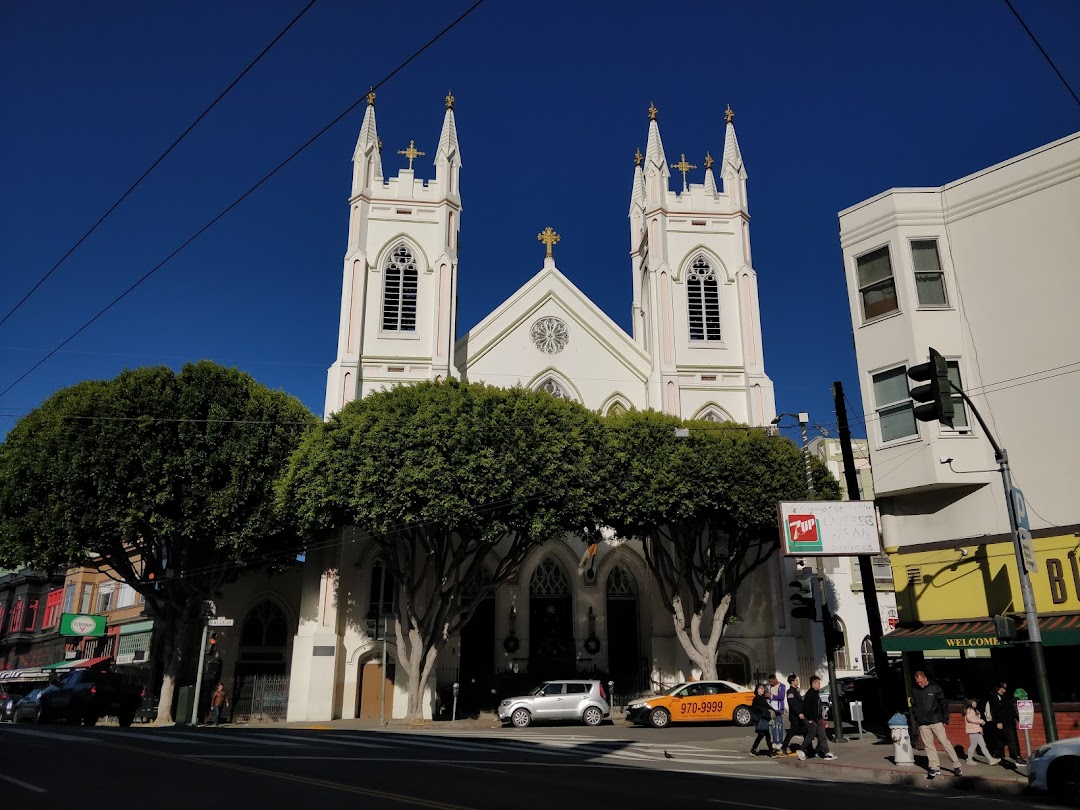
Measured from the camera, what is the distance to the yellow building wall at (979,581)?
14.3 meters

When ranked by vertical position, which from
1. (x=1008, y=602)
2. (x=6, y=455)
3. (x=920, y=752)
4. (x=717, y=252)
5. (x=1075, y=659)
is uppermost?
(x=717, y=252)

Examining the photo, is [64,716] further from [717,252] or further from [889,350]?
[717,252]

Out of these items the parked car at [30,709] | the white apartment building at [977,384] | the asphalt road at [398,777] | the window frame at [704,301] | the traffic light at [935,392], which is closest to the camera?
the asphalt road at [398,777]

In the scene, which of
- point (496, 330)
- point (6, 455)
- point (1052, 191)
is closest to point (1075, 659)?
point (1052, 191)

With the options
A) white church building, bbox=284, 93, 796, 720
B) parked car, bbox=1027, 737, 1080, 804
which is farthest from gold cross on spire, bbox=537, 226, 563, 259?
parked car, bbox=1027, 737, 1080, 804

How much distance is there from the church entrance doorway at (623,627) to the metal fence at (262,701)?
12361mm

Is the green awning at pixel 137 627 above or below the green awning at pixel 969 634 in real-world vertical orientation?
above

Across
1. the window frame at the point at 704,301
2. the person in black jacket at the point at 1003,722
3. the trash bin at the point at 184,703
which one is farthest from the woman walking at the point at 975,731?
the window frame at the point at 704,301

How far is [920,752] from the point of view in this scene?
15188 millimetres

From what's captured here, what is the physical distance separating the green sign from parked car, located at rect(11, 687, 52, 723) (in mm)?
16308

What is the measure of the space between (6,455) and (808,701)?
988 inches

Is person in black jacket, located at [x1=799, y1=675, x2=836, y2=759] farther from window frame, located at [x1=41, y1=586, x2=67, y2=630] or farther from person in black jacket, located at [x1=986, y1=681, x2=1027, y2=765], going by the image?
window frame, located at [x1=41, y1=586, x2=67, y2=630]

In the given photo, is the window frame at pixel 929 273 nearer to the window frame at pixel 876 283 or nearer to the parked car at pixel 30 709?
the window frame at pixel 876 283

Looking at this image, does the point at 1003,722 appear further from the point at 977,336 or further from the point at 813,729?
the point at 977,336
